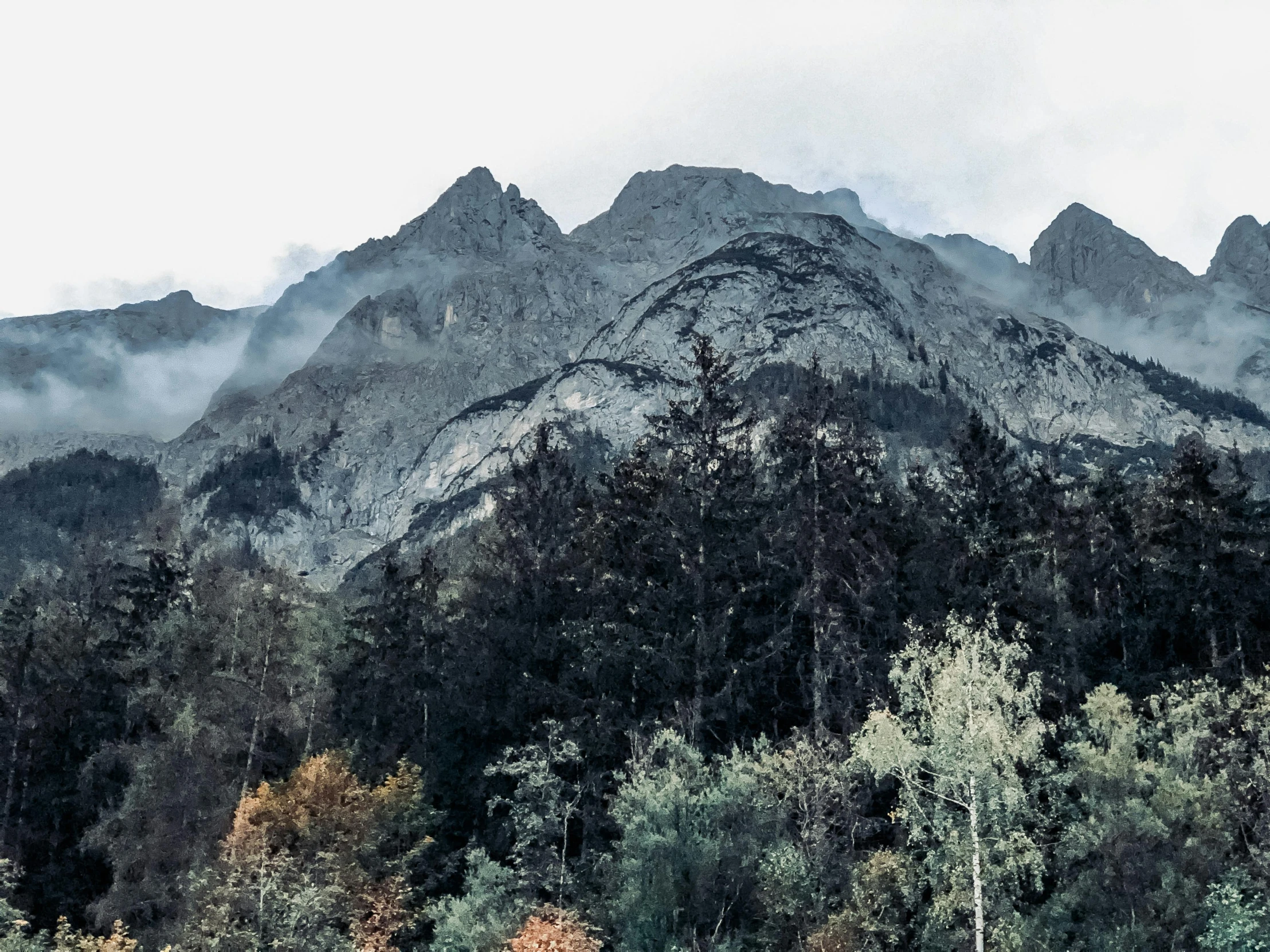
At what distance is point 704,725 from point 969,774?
44.1ft

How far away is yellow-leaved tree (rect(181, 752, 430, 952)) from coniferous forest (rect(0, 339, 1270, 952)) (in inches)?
8.4

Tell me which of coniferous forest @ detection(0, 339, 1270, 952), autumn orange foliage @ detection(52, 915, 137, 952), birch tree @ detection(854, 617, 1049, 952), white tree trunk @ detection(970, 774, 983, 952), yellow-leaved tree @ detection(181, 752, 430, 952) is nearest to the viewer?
white tree trunk @ detection(970, 774, 983, 952)

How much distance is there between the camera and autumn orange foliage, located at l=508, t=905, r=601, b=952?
32562 mm

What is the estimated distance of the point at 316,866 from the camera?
41750mm

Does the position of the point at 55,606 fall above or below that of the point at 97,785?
above

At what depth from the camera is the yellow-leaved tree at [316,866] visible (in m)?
37.5

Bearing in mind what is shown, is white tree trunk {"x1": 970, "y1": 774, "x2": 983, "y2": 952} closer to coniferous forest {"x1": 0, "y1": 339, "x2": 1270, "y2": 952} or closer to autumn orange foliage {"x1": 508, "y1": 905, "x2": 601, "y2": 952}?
coniferous forest {"x1": 0, "y1": 339, "x2": 1270, "y2": 952}

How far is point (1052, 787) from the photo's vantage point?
124ft

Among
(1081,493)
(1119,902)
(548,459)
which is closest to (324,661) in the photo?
(548,459)

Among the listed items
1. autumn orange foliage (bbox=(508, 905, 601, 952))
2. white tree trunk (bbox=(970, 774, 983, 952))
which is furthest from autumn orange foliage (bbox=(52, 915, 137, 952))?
white tree trunk (bbox=(970, 774, 983, 952))

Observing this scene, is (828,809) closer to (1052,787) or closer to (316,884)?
(1052,787)

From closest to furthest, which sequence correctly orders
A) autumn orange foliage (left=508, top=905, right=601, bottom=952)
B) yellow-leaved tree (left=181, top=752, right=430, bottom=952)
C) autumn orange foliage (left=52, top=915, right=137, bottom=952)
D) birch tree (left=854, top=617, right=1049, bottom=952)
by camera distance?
autumn orange foliage (left=508, top=905, right=601, bottom=952) < birch tree (left=854, top=617, right=1049, bottom=952) < autumn orange foliage (left=52, top=915, right=137, bottom=952) < yellow-leaved tree (left=181, top=752, right=430, bottom=952)

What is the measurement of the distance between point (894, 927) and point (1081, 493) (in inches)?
2632

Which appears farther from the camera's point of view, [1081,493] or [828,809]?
[1081,493]
